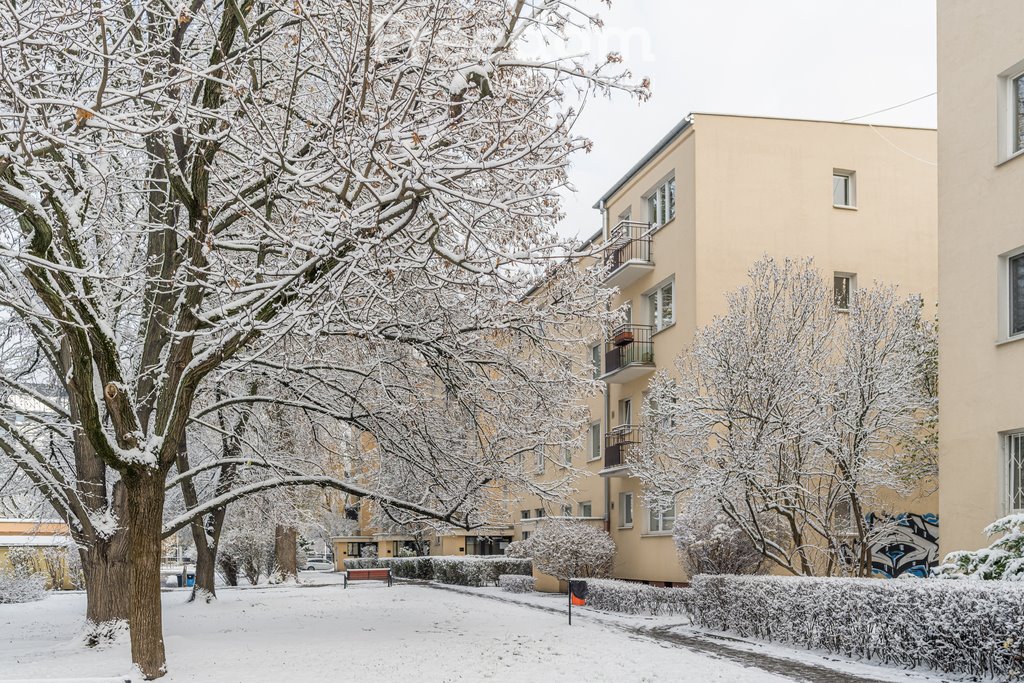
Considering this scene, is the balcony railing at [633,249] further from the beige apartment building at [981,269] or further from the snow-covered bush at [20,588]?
the snow-covered bush at [20,588]

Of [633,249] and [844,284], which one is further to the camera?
[633,249]

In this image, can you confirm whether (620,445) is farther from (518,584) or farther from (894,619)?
(894,619)

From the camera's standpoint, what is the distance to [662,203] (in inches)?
1025

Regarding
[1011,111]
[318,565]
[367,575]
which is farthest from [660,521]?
[318,565]

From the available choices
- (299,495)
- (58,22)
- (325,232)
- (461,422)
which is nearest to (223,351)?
(325,232)

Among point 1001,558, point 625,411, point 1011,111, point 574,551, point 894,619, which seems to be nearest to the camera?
point 894,619

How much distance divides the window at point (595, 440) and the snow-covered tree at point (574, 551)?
6.11 metres

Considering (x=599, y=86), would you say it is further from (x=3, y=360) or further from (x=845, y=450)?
(x=3, y=360)

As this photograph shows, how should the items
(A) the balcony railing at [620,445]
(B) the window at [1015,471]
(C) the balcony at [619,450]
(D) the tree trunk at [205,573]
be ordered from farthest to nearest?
(C) the balcony at [619,450] < (A) the balcony railing at [620,445] < (D) the tree trunk at [205,573] < (B) the window at [1015,471]

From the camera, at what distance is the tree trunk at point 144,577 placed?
404 inches

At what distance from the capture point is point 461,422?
14430mm

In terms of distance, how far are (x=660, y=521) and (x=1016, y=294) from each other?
12.5 meters

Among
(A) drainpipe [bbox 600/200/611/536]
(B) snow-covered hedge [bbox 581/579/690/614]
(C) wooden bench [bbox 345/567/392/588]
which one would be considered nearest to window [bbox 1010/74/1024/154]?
(B) snow-covered hedge [bbox 581/579/690/614]

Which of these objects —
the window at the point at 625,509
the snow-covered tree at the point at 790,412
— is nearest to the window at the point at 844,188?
the snow-covered tree at the point at 790,412
